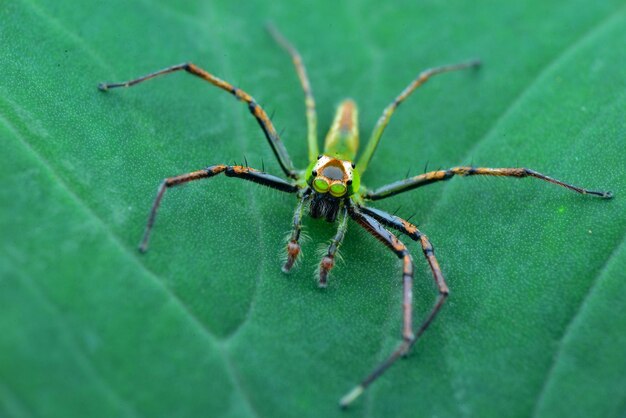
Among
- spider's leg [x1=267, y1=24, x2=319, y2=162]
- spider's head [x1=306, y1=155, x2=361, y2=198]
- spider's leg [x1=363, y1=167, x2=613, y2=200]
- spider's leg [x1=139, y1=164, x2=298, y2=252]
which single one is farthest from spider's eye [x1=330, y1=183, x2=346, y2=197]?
spider's leg [x1=267, y1=24, x2=319, y2=162]

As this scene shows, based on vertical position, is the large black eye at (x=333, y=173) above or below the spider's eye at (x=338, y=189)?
above

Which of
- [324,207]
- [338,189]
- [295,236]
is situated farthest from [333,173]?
[295,236]

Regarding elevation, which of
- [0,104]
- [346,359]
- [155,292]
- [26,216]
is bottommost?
[346,359]

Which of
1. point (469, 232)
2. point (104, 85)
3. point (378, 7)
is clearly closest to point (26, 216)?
point (104, 85)

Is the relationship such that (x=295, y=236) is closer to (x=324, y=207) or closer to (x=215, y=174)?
(x=324, y=207)

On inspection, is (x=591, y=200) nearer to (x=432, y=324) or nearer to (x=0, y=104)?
(x=432, y=324)

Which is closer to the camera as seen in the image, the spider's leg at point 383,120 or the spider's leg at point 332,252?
the spider's leg at point 332,252

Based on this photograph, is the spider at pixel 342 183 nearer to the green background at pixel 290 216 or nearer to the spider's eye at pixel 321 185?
the spider's eye at pixel 321 185

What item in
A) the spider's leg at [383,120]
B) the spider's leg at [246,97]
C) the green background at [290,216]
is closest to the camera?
the green background at [290,216]

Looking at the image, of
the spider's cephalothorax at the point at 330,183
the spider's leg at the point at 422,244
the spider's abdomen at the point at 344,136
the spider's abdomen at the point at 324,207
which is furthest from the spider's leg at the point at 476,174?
the spider's abdomen at the point at 344,136
